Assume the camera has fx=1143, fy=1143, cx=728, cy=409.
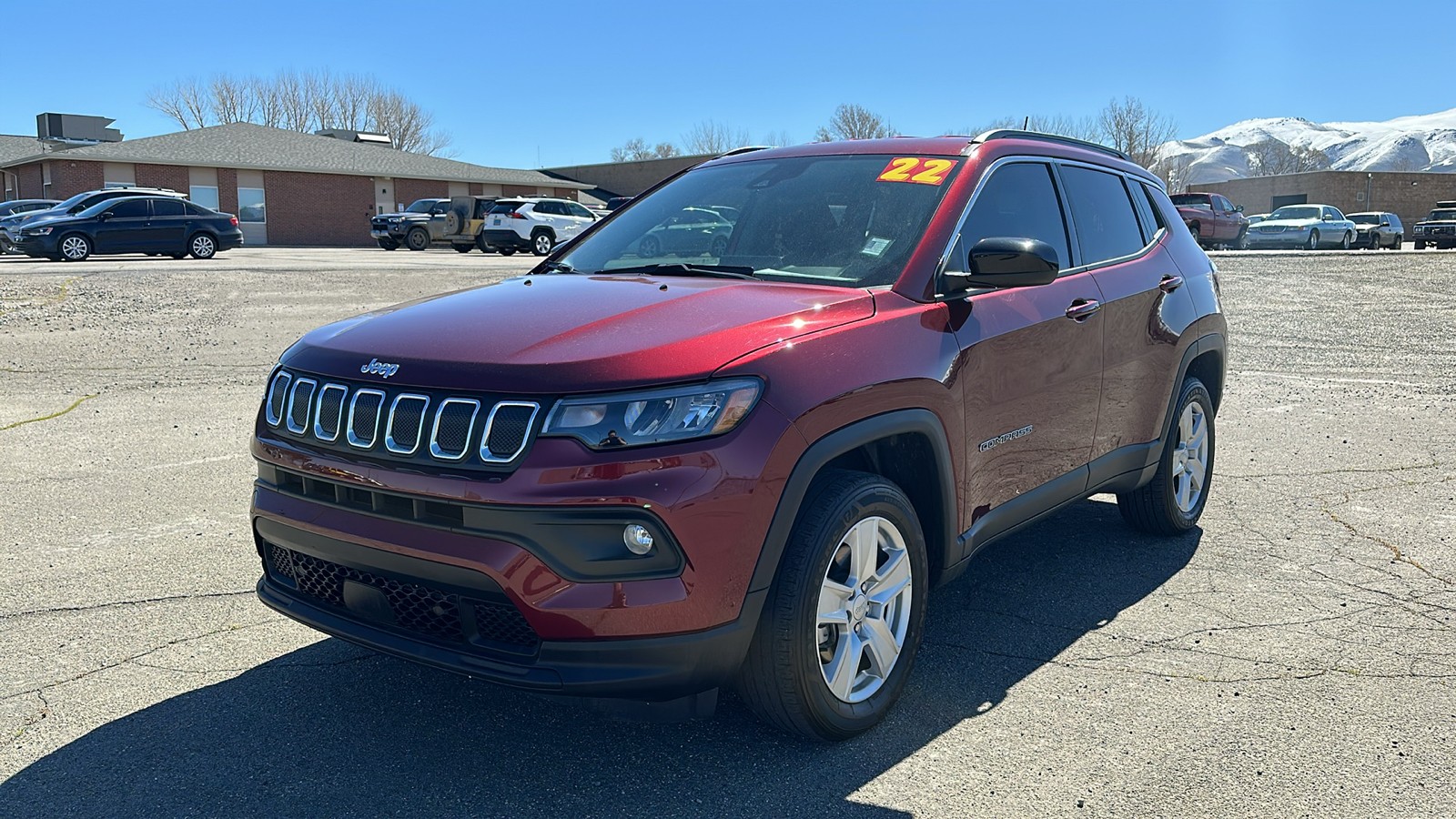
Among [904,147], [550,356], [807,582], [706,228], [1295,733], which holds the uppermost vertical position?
[904,147]

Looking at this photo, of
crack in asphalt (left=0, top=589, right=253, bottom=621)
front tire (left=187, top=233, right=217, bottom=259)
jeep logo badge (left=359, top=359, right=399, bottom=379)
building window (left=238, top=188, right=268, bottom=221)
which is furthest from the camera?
building window (left=238, top=188, right=268, bottom=221)

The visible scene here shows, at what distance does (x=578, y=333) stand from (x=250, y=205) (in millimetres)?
48297

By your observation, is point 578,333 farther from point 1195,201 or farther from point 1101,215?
point 1195,201

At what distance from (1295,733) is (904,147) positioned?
8.04 ft

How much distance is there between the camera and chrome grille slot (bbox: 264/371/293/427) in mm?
3438

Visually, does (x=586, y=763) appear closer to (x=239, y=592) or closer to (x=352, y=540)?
(x=352, y=540)

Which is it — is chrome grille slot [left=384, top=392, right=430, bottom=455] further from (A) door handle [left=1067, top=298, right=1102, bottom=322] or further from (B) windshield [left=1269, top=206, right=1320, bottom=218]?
(B) windshield [left=1269, top=206, right=1320, bottom=218]

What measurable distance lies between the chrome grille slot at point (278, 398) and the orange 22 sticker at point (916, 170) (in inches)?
85.8

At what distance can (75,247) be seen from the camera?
26.0 metres

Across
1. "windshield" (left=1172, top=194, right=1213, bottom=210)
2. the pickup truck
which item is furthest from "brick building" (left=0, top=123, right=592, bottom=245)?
the pickup truck

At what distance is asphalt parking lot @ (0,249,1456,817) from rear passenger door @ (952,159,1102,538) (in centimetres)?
60

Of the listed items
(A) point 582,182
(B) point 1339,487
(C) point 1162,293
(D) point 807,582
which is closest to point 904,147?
(C) point 1162,293

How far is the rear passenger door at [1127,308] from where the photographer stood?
4773 millimetres

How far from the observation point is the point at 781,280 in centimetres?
381
